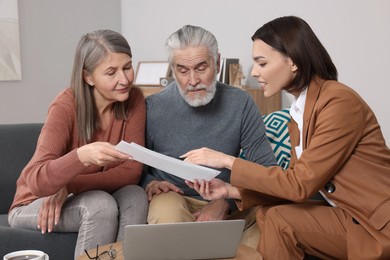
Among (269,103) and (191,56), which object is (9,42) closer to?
(269,103)

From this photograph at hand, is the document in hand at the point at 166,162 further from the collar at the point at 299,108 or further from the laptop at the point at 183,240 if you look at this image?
the collar at the point at 299,108

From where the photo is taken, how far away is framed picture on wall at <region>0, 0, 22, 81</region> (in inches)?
179

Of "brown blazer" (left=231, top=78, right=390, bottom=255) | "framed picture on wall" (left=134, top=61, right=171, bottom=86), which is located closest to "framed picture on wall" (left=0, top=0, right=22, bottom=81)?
"framed picture on wall" (left=134, top=61, right=171, bottom=86)

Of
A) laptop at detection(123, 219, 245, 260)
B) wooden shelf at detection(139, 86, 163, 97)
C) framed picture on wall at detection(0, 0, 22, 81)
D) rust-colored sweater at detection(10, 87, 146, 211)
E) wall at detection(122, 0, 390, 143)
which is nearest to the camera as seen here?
laptop at detection(123, 219, 245, 260)

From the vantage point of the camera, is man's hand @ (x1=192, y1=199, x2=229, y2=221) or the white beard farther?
the white beard

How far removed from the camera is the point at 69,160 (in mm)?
2121

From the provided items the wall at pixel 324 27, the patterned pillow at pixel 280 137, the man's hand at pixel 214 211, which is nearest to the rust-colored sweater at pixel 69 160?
the man's hand at pixel 214 211

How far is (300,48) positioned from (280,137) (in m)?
0.85

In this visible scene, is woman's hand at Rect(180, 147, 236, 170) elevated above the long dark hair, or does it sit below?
below

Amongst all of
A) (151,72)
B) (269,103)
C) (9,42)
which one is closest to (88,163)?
(269,103)

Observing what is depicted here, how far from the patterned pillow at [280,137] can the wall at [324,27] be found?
2.48 ft

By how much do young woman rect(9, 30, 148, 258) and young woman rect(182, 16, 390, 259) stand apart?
0.40 meters

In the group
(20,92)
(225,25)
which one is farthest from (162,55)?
(20,92)

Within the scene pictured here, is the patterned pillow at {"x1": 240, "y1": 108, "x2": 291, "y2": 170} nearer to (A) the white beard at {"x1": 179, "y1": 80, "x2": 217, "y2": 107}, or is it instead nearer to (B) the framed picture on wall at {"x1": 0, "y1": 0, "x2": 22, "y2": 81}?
(A) the white beard at {"x1": 179, "y1": 80, "x2": 217, "y2": 107}
